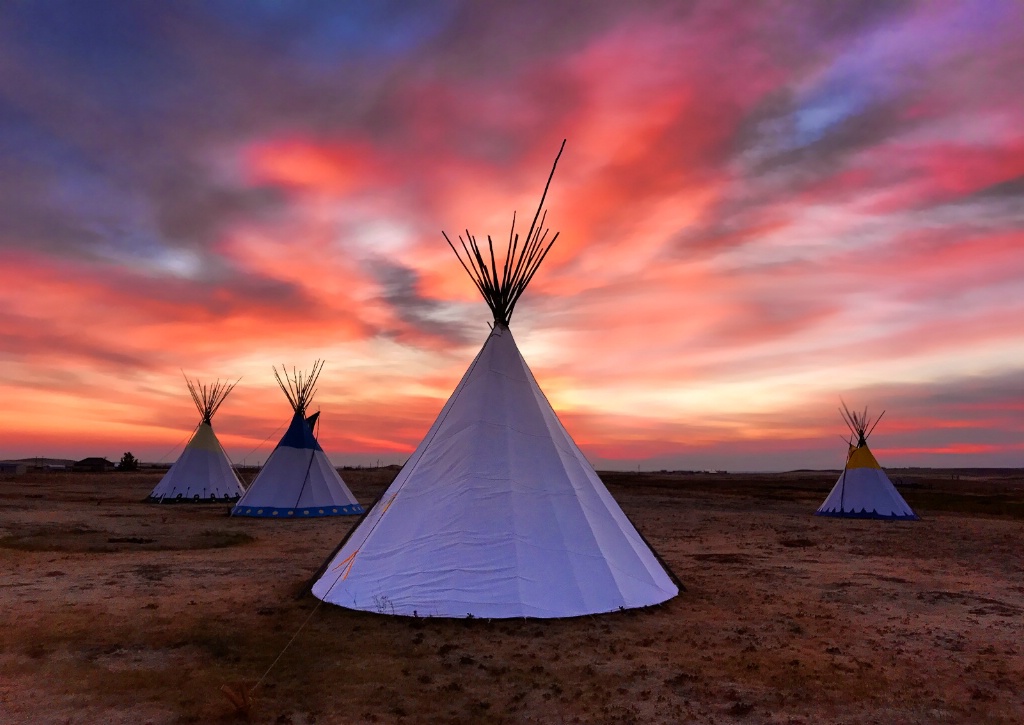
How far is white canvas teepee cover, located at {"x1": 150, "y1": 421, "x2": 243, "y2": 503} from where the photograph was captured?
2573 cm

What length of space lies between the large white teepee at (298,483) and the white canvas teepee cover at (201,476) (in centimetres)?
671

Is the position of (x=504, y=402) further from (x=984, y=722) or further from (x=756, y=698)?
(x=984, y=722)

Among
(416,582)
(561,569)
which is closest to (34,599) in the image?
(416,582)

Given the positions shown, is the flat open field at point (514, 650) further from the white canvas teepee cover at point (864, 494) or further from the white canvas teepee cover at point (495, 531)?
the white canvas teepee cover at point (864, 494)

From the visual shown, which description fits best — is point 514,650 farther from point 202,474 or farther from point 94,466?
point 94,466

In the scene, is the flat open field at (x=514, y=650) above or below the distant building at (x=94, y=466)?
below

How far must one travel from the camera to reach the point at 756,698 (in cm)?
527

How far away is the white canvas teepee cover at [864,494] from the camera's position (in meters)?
23.3

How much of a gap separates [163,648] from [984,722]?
25.1ft

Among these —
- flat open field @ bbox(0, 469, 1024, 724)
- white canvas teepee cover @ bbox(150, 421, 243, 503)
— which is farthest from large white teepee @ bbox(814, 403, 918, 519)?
white canvas teepee cover @ bbox(150, 421, 243, 503)

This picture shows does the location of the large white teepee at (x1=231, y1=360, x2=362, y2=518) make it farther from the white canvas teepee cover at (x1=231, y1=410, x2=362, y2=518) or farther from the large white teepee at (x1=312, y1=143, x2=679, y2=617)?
the large white teepee at (x1=312, y1=143, x2=679, y2=617)

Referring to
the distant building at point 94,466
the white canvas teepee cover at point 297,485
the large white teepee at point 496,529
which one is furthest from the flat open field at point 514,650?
the distant building at point 94,466

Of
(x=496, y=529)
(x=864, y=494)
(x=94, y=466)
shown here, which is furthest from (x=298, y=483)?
(x=94, y=466)

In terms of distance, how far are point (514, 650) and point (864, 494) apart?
72.7ft
